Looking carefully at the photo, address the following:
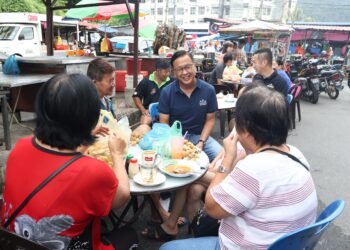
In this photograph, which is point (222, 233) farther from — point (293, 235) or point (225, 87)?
point (225, 87)

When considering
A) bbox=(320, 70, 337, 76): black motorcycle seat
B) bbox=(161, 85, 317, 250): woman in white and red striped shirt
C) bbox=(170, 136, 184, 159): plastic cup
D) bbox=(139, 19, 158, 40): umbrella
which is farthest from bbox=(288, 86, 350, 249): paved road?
bbox=(139, 19, 158, 40): umbrella

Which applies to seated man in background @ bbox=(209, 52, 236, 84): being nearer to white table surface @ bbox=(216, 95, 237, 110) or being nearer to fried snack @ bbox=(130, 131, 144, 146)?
white table surface @ bbox=(216, 95, 237, 110)

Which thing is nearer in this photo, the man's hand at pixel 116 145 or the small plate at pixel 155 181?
the man's hand at pixel 116 145

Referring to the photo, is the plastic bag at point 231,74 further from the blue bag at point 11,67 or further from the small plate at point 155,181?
the small plate at point 155,181

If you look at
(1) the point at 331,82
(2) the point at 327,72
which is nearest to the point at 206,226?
(2) the point at 327,72

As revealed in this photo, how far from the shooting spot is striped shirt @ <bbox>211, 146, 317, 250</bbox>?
1.33 metres

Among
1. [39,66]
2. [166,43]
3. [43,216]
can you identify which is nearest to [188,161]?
[43,216]

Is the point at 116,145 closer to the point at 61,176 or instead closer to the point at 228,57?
the point at 61,176

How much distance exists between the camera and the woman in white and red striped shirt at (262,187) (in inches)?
52.7

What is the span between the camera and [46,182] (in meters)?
1.27

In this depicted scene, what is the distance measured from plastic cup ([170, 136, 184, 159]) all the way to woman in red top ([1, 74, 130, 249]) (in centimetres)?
96

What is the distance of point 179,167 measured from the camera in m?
2.17

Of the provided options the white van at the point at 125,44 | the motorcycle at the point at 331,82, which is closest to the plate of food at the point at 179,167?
the white van at the point at 125,44

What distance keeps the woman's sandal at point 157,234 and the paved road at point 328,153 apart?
0.05m
